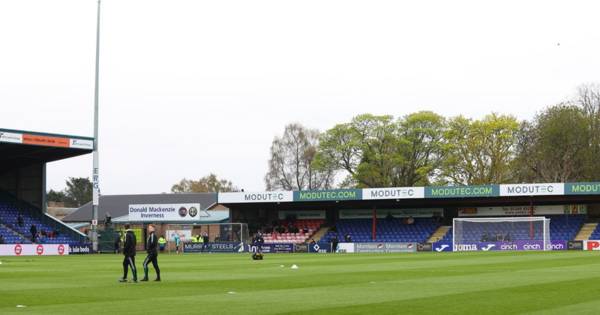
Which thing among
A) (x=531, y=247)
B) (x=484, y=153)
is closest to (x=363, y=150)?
(x=484, y=153)

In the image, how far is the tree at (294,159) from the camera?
112 meters

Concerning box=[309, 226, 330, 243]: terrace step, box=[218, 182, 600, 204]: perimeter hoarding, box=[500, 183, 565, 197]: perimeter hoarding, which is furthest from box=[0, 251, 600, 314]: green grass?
box=[309, 226, 330, 243]: terrace step

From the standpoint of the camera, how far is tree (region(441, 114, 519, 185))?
Answer: 93.4 metres

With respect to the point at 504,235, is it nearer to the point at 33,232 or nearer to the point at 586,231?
the point at 586,231

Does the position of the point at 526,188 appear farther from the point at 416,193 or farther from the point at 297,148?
the point at 297,148

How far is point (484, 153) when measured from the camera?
94500 mm

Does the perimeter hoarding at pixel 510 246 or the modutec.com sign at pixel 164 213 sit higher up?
the modutec.com sign at pixel 164 213

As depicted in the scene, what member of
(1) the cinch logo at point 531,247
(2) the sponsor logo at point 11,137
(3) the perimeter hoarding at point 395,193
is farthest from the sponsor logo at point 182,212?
(1) the cinch logo at point 531,247

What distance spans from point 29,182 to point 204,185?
73722 mm

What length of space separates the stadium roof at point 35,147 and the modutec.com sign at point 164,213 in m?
9.41

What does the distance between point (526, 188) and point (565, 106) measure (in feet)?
75.2

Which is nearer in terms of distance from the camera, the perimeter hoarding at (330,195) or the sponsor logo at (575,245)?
the sponsor logo at (575,245)

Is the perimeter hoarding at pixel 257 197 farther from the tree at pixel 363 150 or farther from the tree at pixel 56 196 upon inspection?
the tree at pixel 56 196

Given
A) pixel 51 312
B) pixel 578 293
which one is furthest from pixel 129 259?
pixel 578 293
